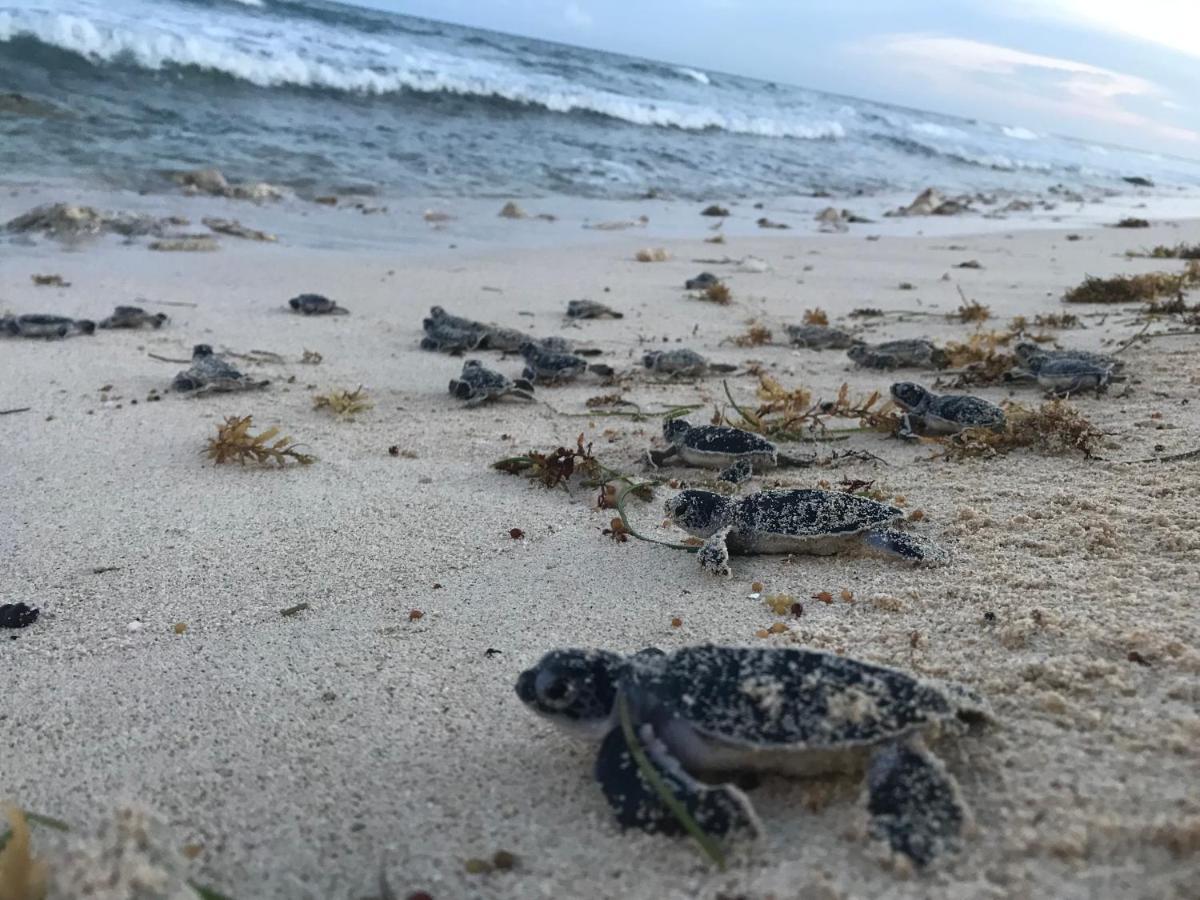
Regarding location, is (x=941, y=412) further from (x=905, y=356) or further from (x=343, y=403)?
(x=343, y=403)

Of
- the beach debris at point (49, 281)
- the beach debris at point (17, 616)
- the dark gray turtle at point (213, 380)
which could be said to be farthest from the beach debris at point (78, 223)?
the beach debris at point (17, 616)

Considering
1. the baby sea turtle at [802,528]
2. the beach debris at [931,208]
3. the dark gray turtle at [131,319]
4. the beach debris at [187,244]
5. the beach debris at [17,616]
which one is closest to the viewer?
the beach debris at [17,616]

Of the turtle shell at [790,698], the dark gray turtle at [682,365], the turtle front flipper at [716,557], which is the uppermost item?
the turtle shell at [790,698]

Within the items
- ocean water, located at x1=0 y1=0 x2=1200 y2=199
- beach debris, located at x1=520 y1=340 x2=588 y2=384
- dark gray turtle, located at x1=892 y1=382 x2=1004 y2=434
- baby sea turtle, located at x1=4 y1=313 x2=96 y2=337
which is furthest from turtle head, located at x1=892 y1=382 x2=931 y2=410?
ocean water, located at x1=0 y1=0 x2=1200 y2=199

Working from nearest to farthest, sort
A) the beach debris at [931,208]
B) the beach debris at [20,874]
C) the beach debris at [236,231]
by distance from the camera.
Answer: the beach debris at [20,874]
the beach debris at [236,231]
the beach debris at [931,208]

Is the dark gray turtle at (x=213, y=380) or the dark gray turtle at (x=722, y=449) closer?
the dark gray turtle at (x=722, y=449)

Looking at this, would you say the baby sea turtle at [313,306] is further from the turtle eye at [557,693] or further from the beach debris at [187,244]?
the turtle eye at [557,693]

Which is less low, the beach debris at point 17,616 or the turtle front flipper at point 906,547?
the turtle front flipper at point 906,547

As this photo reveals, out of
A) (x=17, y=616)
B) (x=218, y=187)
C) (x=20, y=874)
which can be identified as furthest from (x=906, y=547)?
(x=218, y=187)
